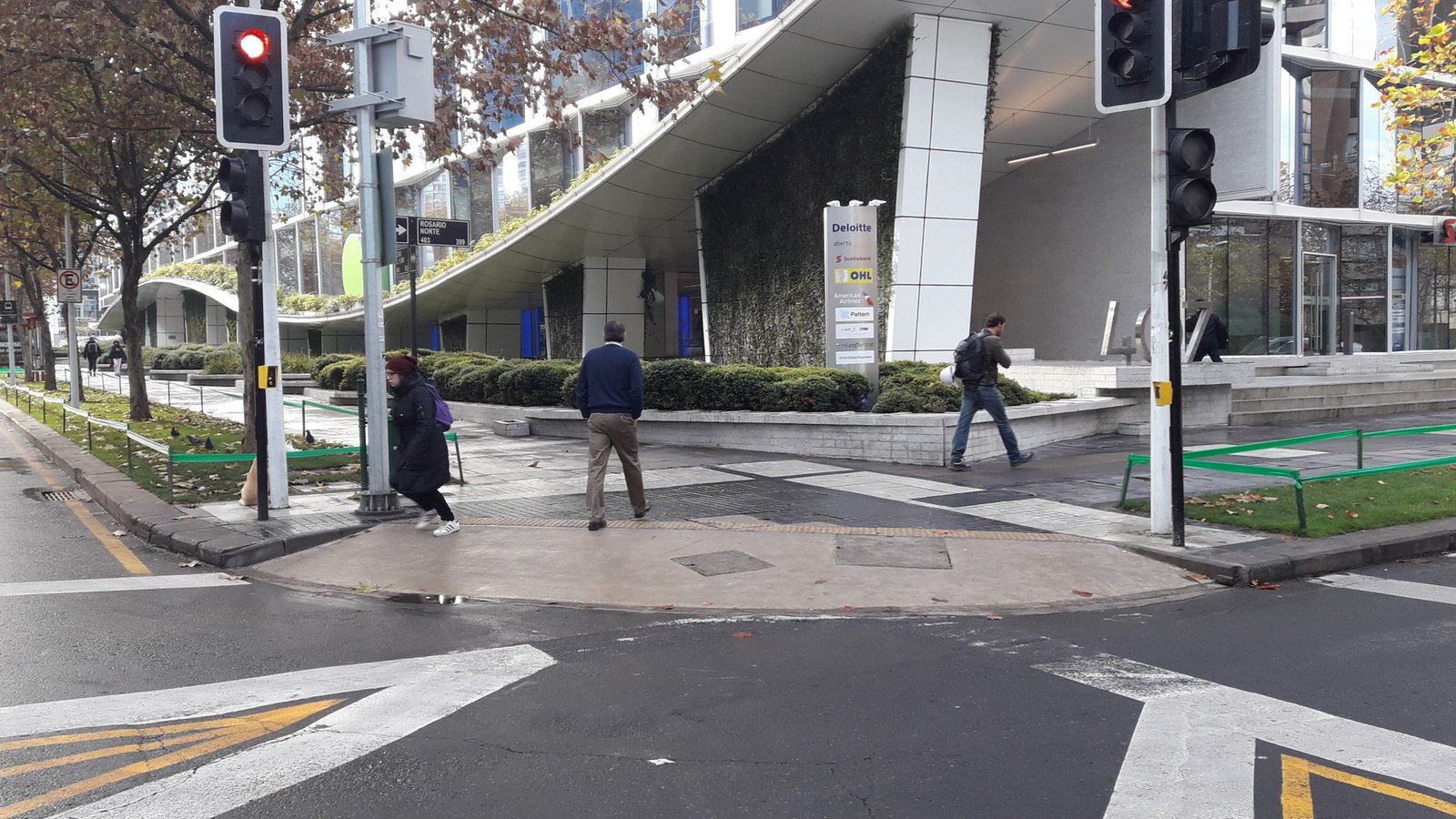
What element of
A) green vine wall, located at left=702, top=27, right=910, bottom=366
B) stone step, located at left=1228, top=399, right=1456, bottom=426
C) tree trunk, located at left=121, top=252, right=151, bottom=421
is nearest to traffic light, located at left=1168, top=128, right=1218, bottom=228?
green vine wall, located at left=702, top=27, right=910, bottom=366

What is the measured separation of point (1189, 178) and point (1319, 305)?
79.7ft

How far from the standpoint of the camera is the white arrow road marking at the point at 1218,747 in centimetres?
376

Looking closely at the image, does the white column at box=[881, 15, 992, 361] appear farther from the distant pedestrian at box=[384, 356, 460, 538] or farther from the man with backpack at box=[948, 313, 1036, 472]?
the distant pedestrian at box=[384, 356, 460, 538]

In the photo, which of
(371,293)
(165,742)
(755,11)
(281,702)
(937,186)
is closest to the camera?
(165,742)

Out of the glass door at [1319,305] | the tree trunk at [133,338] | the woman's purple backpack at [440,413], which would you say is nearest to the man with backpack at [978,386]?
the woman's purple backpack at [440,413]

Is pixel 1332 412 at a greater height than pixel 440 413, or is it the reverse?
pixel 440 413

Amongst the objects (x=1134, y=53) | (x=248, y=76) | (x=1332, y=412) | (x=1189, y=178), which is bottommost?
(x=1332, y=412)

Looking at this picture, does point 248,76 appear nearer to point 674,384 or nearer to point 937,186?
point 674,384

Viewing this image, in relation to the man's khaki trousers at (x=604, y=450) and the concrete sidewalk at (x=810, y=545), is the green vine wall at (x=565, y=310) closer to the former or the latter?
the concrete sidewalk at (x=810, y=545)

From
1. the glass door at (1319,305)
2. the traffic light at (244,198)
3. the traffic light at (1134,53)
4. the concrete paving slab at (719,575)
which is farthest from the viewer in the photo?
the glass door at (1319,305)

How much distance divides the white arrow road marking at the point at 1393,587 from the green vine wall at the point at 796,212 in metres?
11.5

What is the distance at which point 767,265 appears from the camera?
75.8 feet

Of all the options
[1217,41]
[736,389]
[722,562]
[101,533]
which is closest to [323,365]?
[736,389]

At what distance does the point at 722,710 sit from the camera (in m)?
4.77
